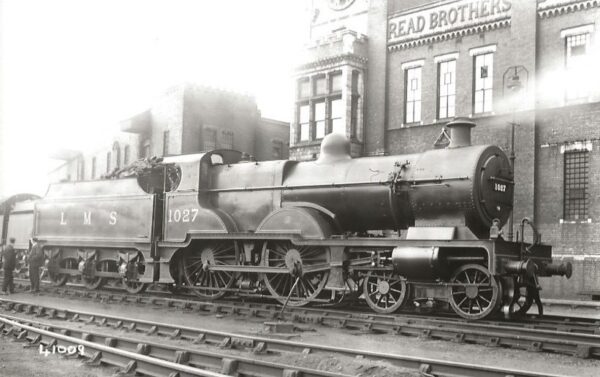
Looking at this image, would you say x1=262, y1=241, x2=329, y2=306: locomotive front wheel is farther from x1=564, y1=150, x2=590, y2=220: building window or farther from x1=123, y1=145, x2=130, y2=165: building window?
x1=123, y1=145, x2=130, y2=165: building window

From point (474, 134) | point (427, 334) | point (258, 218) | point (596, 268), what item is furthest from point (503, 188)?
point (474, 134)

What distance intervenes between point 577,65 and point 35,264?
1731cm

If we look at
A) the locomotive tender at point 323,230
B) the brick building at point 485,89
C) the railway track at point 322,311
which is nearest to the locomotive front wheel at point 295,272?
the locomotive tender at point 323,230

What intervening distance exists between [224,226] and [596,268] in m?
12.6

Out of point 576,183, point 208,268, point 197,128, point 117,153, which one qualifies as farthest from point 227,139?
point 208,268

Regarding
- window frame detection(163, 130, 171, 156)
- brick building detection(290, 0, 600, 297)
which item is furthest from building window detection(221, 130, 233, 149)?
brick building detection(290, 0, 600, 297)

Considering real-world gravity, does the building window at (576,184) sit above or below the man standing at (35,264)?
above

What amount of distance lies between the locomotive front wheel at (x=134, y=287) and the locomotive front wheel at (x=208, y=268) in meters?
1.36

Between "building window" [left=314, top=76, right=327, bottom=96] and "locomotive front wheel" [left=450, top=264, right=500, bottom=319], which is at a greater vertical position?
"building window" [left=314, top=76, right=327, bottom=96]

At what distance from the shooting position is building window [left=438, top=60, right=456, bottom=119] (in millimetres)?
25766

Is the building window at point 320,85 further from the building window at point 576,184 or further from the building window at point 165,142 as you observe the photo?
the building window at point 576,184

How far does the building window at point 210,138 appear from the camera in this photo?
35.5 metres

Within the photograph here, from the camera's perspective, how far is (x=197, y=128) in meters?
35.2

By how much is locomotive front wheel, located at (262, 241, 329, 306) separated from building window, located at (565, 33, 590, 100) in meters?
13.2
